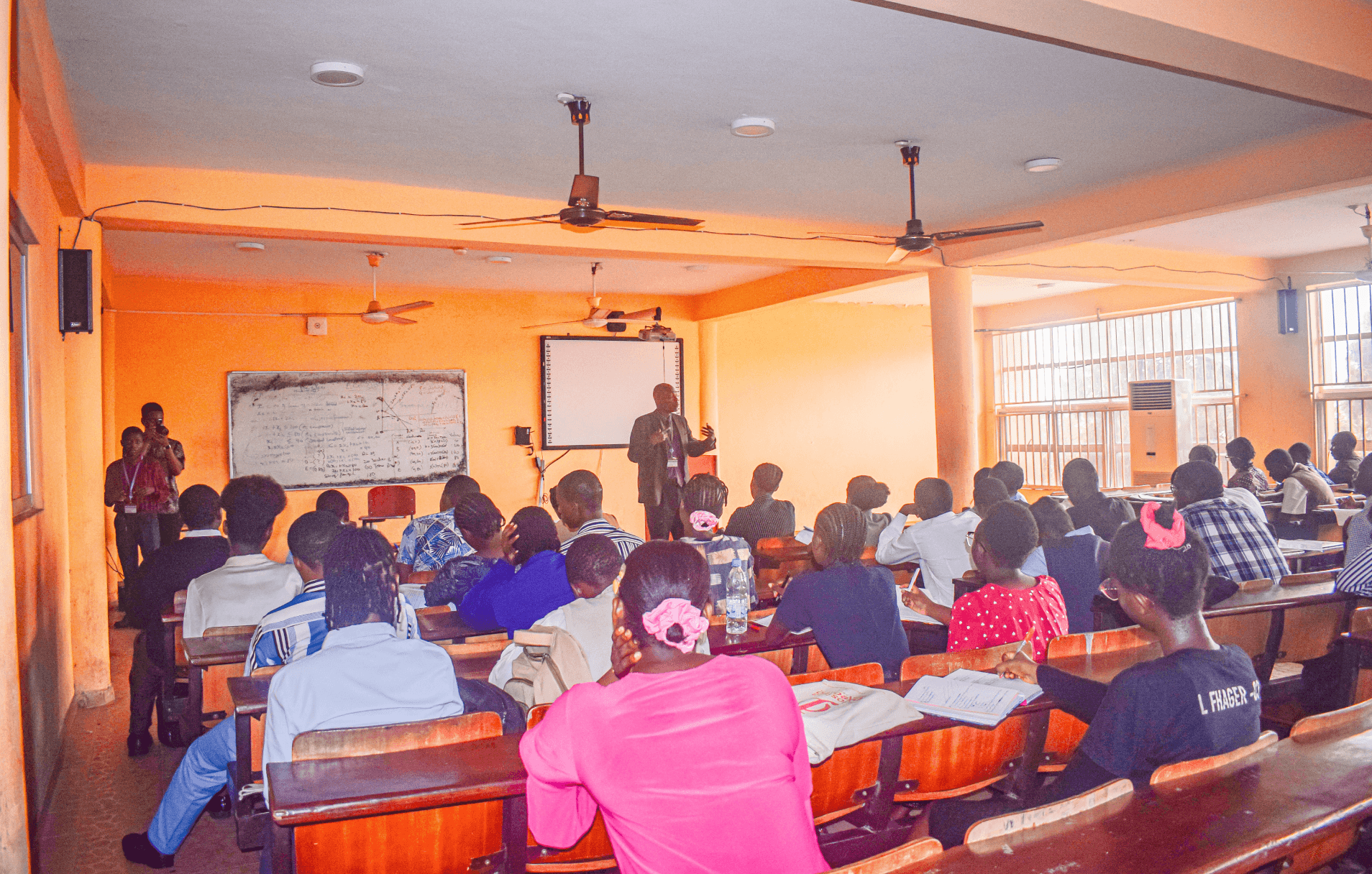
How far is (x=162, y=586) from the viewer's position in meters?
3.88

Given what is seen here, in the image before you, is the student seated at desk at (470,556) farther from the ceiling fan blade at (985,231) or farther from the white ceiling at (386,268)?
the white ceiling at (386,268)

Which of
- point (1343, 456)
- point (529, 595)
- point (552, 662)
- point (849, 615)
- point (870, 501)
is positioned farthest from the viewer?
point (1343, 456)

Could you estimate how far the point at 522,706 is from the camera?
2.50m

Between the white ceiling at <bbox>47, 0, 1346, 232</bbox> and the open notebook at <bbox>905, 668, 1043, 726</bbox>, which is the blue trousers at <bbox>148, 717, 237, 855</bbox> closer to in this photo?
the open notebook at <bbox>905, 668, 1043, 726</bbox>

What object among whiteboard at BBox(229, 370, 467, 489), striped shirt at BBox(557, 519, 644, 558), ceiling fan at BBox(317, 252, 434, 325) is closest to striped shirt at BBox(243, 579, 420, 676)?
striped shirt at BBox(557, 519, 644, 558)

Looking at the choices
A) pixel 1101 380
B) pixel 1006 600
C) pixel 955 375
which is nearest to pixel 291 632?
pixel 1006 600

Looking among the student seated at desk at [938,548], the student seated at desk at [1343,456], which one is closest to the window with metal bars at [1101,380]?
the student seated at desk at [1343,456]

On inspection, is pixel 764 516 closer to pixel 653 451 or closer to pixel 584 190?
pixel 653 451

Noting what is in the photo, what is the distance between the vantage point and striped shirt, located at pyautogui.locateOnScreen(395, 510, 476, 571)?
15.2ft

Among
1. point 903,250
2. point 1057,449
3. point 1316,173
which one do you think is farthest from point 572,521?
point 1057,449

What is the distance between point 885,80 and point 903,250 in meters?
1.62

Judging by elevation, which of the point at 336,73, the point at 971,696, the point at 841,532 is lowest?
the point at 971,696

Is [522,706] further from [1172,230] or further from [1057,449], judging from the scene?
[1057,449]

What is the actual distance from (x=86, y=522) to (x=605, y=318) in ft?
16.3
